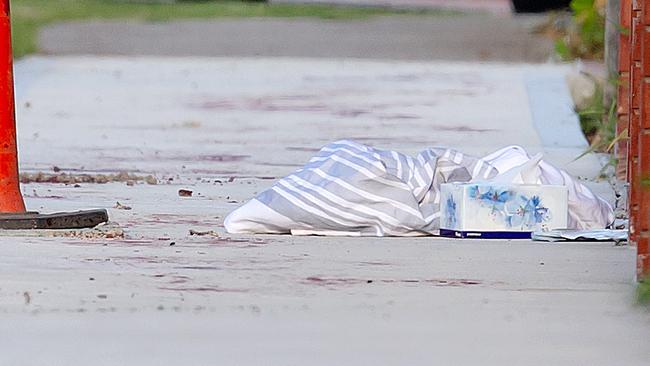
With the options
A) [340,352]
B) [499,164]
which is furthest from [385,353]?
[499,164]

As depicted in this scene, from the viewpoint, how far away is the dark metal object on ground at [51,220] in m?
5.95

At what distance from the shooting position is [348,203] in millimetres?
5883

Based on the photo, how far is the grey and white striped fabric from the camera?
588 centimetres

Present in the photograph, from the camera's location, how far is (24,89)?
12484mm

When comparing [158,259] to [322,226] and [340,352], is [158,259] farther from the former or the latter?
[340,352]

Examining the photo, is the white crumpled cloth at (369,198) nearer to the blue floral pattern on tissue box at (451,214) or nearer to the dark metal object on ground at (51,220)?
the blue floral pattern on tissue box at (451,214)

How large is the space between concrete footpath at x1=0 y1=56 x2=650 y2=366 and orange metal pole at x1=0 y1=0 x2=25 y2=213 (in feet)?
0.93

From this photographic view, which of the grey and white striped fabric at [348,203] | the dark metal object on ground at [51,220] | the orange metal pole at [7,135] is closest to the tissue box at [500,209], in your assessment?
the grey and white striped fabric at [348,203]

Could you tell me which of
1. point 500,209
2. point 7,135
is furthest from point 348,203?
point 7,135

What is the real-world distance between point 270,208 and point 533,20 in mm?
13100

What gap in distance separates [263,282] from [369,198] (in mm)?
1004

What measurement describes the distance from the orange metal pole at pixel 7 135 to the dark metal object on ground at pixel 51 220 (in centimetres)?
6

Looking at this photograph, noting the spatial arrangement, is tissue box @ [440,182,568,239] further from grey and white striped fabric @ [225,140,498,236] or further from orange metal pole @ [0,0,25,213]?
orange metal pole @ [0,0,25,213]

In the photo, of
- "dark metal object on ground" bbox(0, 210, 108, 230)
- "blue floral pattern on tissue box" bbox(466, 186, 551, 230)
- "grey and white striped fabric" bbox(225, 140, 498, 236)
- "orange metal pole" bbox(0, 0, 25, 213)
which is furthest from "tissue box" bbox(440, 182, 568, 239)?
"orange metal pole" bbox(0, 0, 25, 213)
